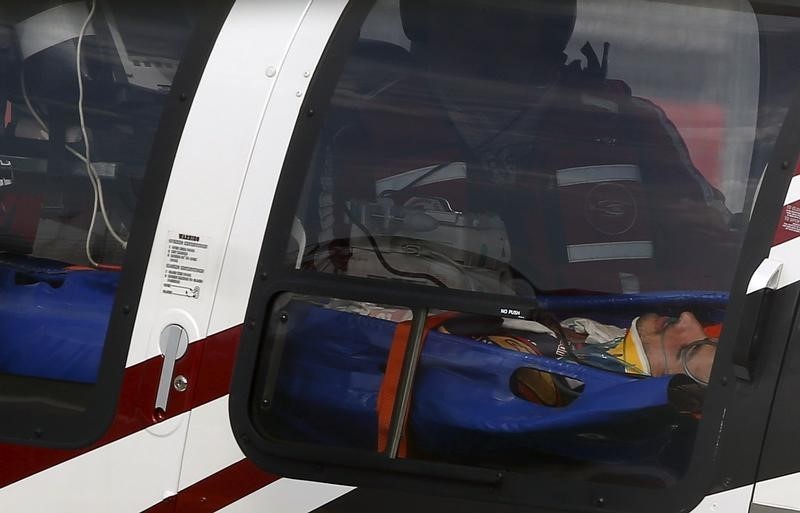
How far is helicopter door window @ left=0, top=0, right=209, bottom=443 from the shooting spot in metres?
2.07

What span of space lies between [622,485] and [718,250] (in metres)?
0.52

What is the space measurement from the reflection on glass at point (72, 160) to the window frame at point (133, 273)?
3 centimetres

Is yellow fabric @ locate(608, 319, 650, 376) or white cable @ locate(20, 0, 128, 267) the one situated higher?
white cable @ locate(20, 0, 128, 267)

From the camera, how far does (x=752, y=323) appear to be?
70.7 inches

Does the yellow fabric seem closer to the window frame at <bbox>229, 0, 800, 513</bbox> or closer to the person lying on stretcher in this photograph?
the person lying on stretcher

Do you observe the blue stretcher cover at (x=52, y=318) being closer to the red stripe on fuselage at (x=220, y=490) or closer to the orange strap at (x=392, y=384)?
the red stripe on fuselage at (x=220, y=490)

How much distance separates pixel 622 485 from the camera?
187cm

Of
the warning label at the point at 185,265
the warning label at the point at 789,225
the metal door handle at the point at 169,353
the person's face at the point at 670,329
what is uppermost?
the warning label at the point at 789,225

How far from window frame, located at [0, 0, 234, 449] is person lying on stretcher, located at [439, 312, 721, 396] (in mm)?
693

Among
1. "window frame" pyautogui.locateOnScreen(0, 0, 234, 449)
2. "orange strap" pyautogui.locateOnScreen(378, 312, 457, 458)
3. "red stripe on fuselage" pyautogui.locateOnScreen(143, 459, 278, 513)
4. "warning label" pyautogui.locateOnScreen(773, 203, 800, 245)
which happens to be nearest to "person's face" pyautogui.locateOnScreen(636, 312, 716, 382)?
"warning label" pyautogui.locateOnScreen(773, 203, 800, 245)

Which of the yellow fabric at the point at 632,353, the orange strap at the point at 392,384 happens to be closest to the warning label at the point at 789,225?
the yellow fabric at the point at 632,353

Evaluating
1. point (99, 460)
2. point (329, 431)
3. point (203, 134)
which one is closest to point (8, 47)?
point (203, 134)

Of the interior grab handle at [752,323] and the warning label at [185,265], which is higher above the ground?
the interior grab handle at [752,323]

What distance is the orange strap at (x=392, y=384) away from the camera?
6.35 ft
